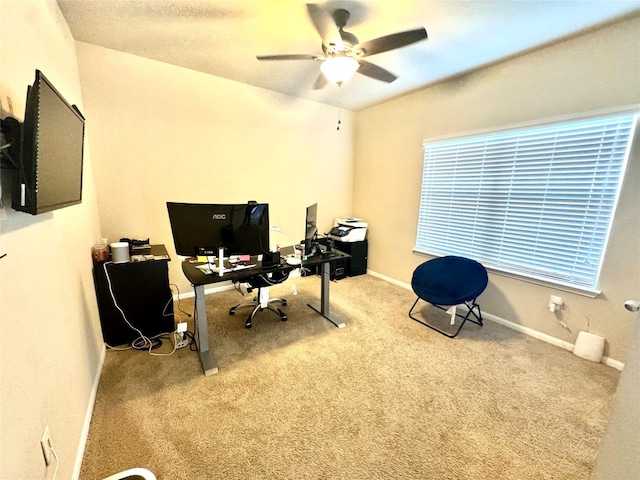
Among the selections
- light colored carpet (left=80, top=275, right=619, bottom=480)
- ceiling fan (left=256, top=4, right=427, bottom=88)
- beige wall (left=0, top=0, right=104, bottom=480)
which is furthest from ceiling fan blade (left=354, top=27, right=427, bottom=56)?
light colored carpet (left=80, top=275, right=619, bottom=480)

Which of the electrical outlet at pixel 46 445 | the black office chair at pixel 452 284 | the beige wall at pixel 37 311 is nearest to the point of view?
the beige wall at pixel 37 311

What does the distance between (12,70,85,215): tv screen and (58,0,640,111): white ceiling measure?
1267 millimetres

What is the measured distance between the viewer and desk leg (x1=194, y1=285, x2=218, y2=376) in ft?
6.81

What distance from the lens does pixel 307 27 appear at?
2127 mm

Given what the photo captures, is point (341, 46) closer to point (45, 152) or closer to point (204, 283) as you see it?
point (45, 152)

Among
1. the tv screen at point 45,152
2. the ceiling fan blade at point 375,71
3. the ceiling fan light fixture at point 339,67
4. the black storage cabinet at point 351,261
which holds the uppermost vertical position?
the ceiling fan blade at point 375,71

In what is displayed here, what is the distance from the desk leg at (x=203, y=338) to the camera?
2.07m

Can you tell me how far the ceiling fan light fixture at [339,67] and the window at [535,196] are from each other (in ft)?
5.68

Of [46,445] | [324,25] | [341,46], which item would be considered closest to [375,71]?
[341,46]

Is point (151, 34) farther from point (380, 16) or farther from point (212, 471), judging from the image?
point (212, 471)

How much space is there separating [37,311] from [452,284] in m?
3.09

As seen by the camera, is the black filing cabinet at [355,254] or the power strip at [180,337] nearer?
the power strip at [180,337]

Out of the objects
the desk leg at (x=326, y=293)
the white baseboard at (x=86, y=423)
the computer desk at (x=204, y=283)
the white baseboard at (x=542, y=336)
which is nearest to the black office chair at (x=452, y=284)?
the white baseboard at (x=542, y=336)

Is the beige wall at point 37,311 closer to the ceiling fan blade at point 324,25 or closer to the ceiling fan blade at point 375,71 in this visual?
the ceiling fan blade at point 324,25
